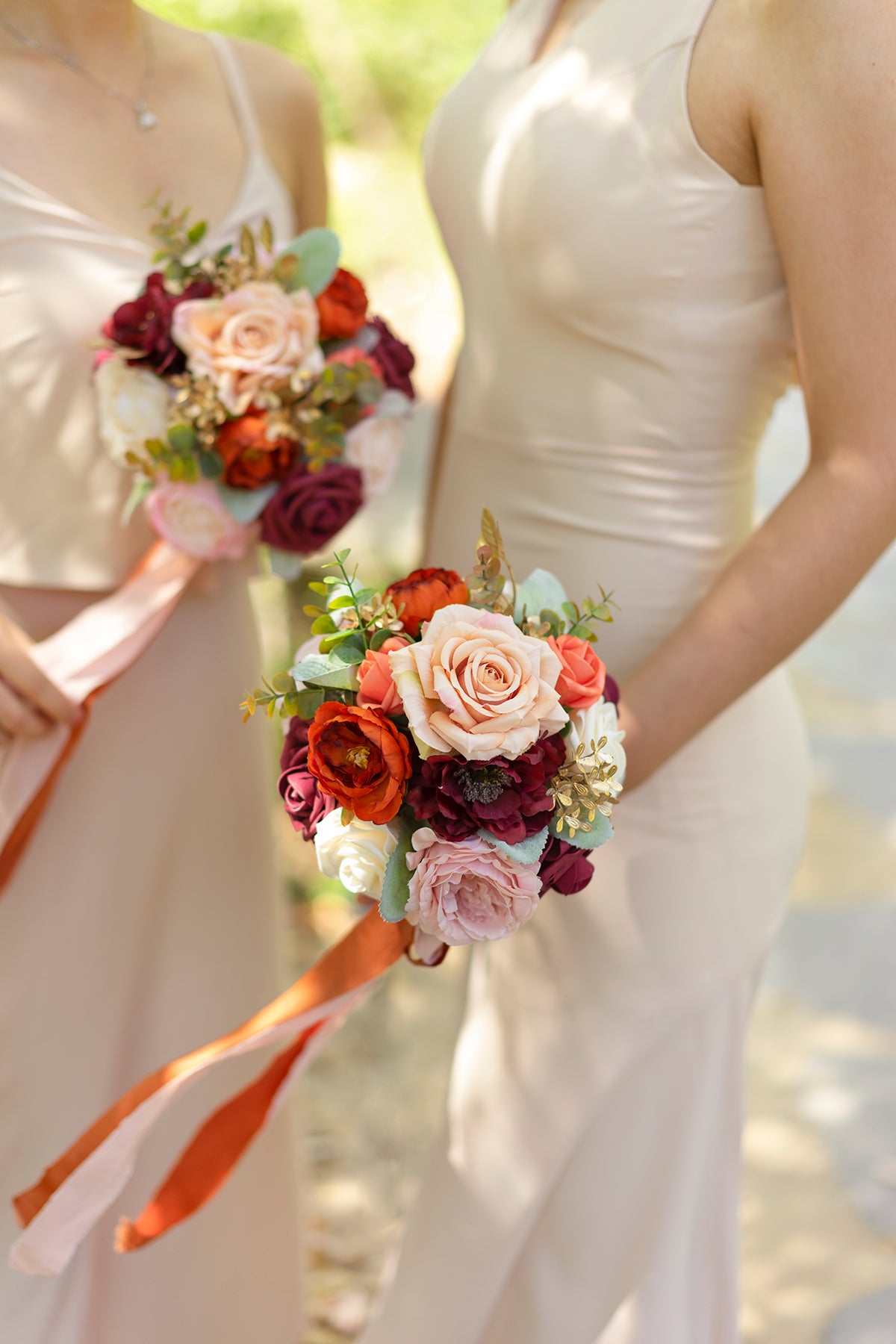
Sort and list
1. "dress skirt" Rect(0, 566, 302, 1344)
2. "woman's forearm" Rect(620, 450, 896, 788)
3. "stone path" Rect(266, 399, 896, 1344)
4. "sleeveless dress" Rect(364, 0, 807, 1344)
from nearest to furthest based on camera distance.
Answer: "woman's forearm" Rect(620, 450, 896, 788) < "sleeveless dress" Rect(364, 0, 807, 1344) < "dress skirt" Rect(0, 566, 302, 1344) < "stone path" Rect(266, 399, 896, 1344)

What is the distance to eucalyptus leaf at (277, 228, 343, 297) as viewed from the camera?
1877 mm

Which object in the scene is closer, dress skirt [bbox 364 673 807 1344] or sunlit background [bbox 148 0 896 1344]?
dress skirt [bbox 364 673 807 1344]

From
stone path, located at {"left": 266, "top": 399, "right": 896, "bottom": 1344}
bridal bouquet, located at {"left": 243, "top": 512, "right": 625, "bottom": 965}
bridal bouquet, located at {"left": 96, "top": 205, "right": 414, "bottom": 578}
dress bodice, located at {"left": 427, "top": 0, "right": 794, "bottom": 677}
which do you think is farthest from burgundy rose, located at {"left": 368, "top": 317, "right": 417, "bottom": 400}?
stone path, located at {"left": 266, "top": 399, "right": 896, "bottom": 1344}

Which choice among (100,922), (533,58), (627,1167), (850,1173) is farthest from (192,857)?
(850,1173)

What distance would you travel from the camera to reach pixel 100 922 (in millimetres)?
2156

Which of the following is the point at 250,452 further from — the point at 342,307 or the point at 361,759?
the point at 361,759

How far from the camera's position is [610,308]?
5.80 feet

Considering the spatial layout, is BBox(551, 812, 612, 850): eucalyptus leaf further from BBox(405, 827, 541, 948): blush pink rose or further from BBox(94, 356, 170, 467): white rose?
BBox(94, 356, 170, 467): white rose

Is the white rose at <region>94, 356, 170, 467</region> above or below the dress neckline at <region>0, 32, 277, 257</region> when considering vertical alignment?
below

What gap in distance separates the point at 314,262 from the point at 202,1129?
4.07 feet

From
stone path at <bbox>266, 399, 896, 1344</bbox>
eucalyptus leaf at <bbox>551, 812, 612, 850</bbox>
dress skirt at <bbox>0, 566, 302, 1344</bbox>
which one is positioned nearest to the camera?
eucalyptus leaf at <bbox>551, 812, 612, 850</bbox>

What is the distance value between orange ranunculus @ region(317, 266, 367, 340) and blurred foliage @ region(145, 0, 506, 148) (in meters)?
6.85

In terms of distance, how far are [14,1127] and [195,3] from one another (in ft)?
24.6

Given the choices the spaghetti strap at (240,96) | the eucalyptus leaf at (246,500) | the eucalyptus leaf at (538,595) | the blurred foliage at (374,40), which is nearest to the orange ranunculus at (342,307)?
the eucalyptus leaf at (246,500)
